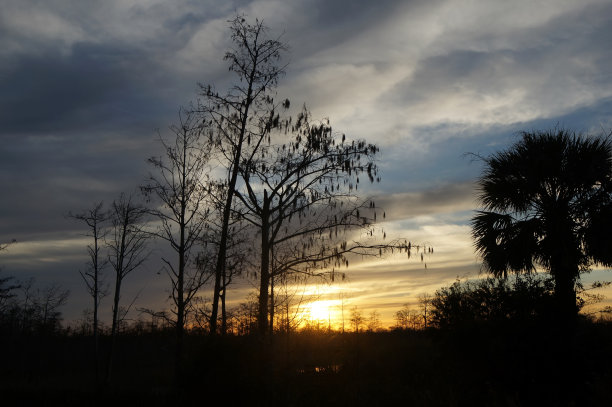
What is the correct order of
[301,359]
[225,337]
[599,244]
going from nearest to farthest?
[225,337]
[599,244]
[301,359]

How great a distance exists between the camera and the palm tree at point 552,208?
54.1 feet

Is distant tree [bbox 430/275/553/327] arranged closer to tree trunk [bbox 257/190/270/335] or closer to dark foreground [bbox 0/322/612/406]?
dark foreground [bbox 0/322/612/406]

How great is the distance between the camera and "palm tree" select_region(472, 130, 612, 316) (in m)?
16.5

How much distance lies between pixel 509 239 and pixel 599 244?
2.93 m

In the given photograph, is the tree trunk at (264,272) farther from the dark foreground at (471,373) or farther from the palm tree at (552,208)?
the palm tree at (552,208)

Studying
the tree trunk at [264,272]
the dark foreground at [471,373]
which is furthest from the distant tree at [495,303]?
the tree trunk at [264,272]

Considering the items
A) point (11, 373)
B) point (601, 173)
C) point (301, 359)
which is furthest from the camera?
point (11, 373)

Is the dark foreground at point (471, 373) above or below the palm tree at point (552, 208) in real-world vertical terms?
below

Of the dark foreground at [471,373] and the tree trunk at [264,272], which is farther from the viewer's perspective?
the tree trunk at [264,272]

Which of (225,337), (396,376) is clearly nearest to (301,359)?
(396,376)

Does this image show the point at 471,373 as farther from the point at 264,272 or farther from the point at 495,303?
the point at 264,272

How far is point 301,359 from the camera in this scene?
32562 millimetres

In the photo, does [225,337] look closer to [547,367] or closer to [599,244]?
[547,367]

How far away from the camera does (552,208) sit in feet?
57.8
